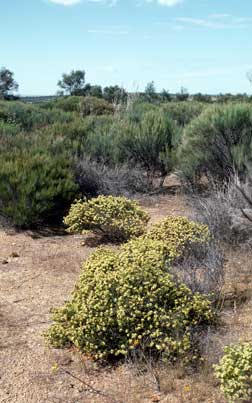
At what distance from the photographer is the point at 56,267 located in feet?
20.7

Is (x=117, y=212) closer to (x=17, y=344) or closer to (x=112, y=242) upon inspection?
(x=112, y=242)

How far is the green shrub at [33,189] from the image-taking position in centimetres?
781

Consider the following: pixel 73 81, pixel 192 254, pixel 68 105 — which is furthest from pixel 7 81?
pixel 192 254

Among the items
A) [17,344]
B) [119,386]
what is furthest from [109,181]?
[119,386]

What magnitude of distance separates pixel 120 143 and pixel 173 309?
7394mm

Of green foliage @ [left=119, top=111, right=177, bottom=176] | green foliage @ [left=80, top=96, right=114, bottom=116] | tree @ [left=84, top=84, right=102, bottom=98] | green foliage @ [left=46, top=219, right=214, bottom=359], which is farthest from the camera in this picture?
tree @ [left=84, top=84, right=102, bottom=98]

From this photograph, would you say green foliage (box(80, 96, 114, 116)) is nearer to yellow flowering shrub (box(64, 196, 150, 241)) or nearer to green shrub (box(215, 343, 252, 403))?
yellow flowering shrub (box(64, 196, 150, 241))

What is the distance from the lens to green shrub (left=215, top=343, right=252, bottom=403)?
330 centimetres

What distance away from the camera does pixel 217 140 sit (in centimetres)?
948

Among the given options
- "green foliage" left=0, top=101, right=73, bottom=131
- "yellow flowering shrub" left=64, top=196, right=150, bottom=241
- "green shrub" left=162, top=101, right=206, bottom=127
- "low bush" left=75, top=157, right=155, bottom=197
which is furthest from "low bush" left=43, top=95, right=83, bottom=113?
"yellow flowering shrub" left=64, top=196, right=150, bottom=241

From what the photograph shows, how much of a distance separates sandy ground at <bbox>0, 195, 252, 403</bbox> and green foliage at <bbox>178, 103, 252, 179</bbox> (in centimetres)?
336

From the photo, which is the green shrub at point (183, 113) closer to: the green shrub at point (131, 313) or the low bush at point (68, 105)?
the low bush at point (68, 105)

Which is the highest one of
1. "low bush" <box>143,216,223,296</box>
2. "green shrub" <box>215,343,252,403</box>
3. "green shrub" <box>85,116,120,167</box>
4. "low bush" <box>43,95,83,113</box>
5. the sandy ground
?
"low bush" <box>43,95,83,113</box>

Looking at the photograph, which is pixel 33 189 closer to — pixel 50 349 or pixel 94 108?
pixel 50 349
